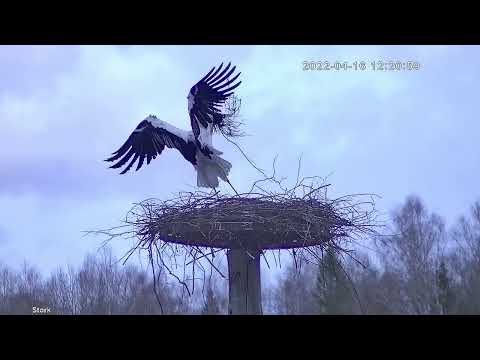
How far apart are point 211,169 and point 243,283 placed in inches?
50.9

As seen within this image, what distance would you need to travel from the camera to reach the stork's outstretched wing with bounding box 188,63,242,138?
621 cm

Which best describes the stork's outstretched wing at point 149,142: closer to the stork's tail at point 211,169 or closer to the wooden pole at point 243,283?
the stork's tail at point 211,169

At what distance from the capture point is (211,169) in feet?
20.7

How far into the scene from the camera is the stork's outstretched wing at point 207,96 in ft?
20.4

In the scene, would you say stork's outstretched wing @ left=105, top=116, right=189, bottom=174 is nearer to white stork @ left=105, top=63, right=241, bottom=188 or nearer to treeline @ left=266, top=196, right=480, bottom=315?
white stork @ left=105, top=63, right=241, bottom=188

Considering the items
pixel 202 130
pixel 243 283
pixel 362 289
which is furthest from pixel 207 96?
pixel 362 289

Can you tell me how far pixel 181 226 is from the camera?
527cm

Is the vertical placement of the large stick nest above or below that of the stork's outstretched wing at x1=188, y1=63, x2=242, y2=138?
below

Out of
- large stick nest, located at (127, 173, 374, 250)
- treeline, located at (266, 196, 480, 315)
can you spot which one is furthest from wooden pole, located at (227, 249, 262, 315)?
treeline, located at (266, 196, 480, 315)
